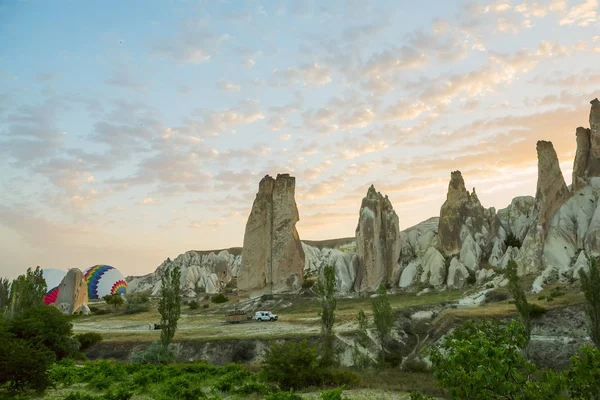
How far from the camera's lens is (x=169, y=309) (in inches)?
1193

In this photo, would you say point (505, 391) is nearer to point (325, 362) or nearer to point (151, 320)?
point (325, 362)

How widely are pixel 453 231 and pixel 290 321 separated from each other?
49.5 meters

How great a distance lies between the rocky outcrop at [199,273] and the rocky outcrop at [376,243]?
47.4 metres

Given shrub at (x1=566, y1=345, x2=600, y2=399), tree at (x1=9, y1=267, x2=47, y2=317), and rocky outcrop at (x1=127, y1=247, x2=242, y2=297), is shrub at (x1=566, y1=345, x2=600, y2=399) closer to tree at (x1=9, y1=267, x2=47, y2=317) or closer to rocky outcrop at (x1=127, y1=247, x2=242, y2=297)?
tree at (x1=9, y1=267, x2=47, y2=317)

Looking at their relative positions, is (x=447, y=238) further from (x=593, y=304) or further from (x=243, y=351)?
(x=243, y=351)

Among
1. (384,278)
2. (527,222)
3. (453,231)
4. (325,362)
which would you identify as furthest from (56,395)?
(527,222)

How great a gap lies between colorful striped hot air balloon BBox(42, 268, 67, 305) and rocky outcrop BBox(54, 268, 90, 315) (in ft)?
3.31

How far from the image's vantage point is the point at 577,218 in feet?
218

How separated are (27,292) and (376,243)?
56.5 metres

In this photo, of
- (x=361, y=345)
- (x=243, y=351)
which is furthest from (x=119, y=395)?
(x=361, y=345)

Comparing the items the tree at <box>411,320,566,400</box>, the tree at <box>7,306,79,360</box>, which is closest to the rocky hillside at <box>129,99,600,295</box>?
the tree at <box>7,306,79,360</box>

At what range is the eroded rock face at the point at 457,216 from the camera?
83.8 metres

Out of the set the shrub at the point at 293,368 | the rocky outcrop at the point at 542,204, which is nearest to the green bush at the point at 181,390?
the shrub at the point at 293,368

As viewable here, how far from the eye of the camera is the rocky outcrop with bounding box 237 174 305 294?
7569cm
